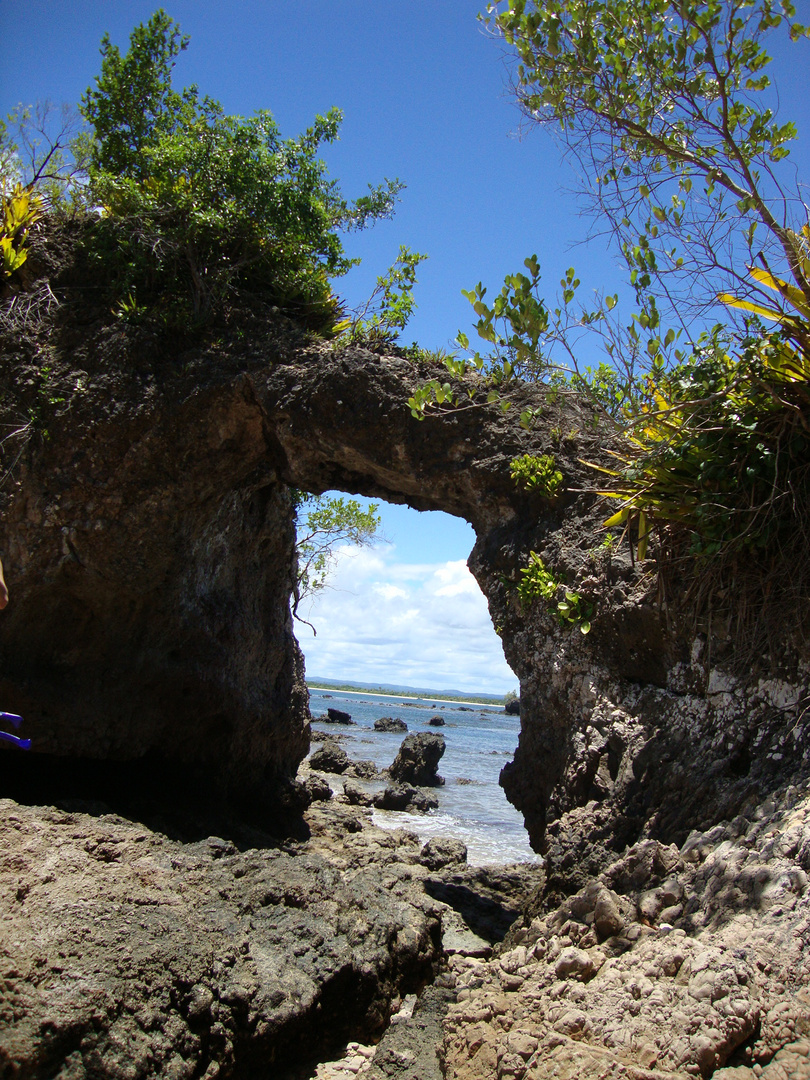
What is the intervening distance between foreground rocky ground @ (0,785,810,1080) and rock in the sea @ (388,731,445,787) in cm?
1217

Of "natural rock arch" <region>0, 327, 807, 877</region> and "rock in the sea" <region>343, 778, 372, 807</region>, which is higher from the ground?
"natural rock arch" <region>0, 327, 807, 877</region>

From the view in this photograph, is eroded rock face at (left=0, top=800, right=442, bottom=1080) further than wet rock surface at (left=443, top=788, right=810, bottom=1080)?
Yes

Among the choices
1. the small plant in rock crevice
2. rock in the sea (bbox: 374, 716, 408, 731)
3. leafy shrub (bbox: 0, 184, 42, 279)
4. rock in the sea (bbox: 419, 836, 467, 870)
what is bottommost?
rock in the sea (bbox: 374, 716, 408, 731)

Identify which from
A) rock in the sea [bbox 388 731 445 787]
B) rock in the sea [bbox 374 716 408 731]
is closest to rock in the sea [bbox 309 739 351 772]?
rock in the sea [bbox 388 731 445 787]

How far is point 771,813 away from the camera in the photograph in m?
3.75

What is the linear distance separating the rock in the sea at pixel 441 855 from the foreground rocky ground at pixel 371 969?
3191 millimetres

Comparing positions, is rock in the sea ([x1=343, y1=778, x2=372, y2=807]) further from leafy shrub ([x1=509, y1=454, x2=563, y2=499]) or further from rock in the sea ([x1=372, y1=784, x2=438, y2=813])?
leafy shrub ([x1=509, y1=454, x2=563, y2=499])

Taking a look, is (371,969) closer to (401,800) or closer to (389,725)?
(401,800)

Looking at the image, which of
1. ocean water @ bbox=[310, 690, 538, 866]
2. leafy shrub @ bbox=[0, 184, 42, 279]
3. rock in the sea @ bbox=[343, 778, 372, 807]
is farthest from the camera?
rock in the sea @ bbox=[343, 778, 372, 807]

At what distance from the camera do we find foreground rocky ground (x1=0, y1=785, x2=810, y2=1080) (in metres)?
2.80

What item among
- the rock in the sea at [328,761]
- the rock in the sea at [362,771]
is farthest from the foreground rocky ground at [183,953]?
the rock in the sea at [362,771]

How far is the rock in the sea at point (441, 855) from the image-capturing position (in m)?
8.27

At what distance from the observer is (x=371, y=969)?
423 cm

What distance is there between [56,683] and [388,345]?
15.6 feet
